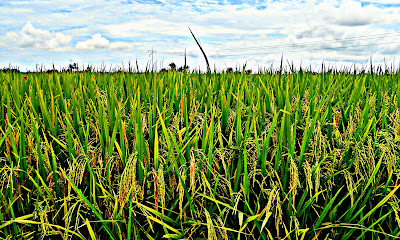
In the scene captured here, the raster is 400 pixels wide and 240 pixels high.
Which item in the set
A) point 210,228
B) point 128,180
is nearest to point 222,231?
point 210,228

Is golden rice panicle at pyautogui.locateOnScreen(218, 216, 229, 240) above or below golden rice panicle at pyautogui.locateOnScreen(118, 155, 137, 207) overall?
below

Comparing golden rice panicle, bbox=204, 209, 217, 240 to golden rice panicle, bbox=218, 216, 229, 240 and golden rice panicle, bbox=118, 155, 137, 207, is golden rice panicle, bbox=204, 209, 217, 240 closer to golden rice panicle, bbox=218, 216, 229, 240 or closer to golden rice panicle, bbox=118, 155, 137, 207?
golden rice panicle, bbox=218, 216, 229, 240

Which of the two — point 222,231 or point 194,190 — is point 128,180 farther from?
point 222,231

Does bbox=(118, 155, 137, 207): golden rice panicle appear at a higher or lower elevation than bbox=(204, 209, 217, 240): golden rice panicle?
higher

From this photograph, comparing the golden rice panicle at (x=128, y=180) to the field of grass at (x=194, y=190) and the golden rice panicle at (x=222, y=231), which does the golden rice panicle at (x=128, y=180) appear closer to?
the field of grass at (x=194, y=190)

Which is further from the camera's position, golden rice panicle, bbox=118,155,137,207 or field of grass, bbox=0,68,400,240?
field of grass, bbox=0,68,400,240

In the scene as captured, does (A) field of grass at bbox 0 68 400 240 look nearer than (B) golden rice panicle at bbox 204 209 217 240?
No

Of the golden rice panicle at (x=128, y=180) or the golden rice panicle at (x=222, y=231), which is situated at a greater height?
the golden rice panicle at (x=128, y=180)

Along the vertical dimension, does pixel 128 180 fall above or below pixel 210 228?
above

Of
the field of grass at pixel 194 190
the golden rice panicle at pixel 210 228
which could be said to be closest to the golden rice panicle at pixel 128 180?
the field of grass at pixel 194 190

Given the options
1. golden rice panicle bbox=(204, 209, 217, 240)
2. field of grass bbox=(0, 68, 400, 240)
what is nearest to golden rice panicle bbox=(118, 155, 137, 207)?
field of grass bbox=(0, 68, 400, 240)

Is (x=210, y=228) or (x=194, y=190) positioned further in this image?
(x=194, y=190)

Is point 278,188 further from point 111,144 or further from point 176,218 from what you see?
point 111,144

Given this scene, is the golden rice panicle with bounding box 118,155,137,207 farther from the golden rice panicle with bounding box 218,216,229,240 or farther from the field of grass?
the golden rice panicle with bounding box 218,216,229,240
